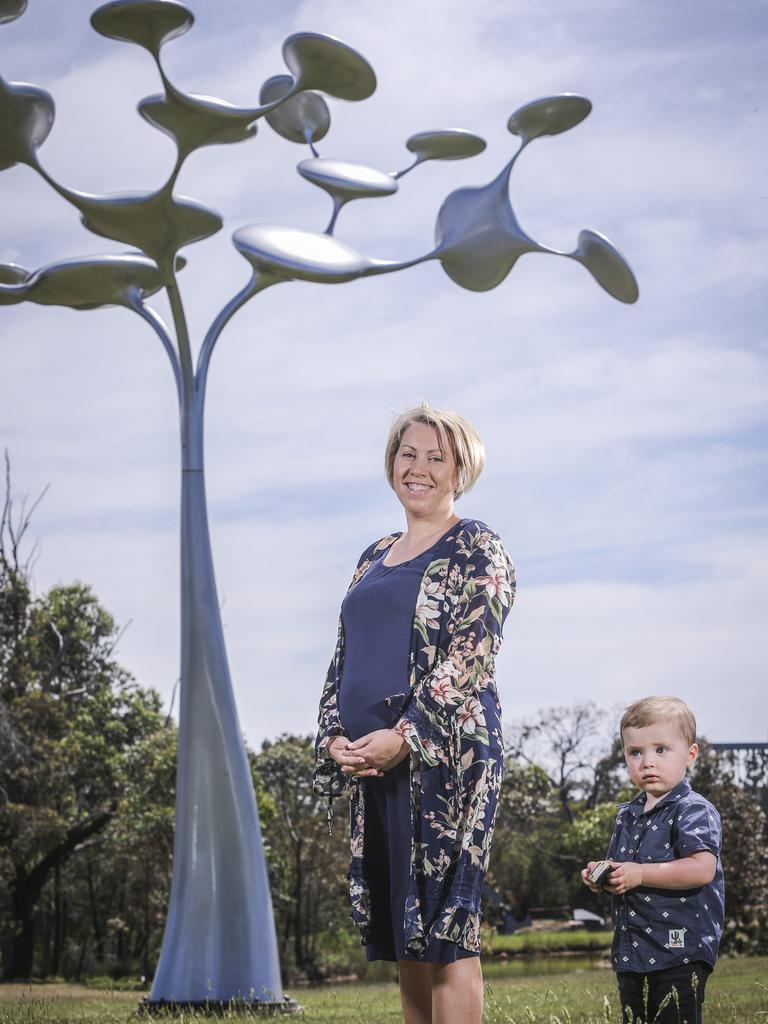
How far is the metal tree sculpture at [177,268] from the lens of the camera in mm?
7188

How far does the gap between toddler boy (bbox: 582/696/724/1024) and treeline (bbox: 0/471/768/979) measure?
39.2 feet

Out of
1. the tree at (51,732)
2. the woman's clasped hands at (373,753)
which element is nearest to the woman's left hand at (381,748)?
the woman's clasped hands at (373,753)

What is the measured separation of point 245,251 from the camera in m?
7.71

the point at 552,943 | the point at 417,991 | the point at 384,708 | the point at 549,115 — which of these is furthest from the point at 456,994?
the point at 552,943

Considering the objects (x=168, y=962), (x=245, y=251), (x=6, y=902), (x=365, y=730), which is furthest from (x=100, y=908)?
(x=365, y=730)

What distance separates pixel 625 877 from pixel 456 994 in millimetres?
421

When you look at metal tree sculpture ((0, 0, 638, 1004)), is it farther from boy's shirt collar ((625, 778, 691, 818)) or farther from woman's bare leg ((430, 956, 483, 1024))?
boy's shirt collar ((625, 778, 691, 818))

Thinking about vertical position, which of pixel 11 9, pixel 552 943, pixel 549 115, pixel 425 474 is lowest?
pixel 552 943

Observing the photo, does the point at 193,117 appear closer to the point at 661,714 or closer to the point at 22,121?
the point at 22,121

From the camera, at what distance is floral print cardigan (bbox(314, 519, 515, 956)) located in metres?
2.41

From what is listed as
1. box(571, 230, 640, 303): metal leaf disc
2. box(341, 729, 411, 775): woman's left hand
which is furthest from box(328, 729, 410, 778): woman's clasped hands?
box(571, 230, 640, 303): metal leaf disc

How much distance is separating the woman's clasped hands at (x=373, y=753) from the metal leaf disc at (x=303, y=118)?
6870 millimetres

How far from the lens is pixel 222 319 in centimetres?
843

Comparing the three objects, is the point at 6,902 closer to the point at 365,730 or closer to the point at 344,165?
the point at 344,165
